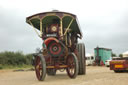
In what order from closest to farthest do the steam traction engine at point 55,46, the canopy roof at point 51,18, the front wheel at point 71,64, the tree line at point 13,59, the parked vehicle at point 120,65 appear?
the front wheel at point 71,64 < the steam traction engine at point 55,46 < the canopy roof at point 51,18 < the parked vehicle at point 120,65 < the tree line at point 13,59

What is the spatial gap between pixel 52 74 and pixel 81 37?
2.81 meters

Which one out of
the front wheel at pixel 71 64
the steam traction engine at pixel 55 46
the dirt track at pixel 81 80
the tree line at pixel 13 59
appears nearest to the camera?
the dirt track at pixel 81 80

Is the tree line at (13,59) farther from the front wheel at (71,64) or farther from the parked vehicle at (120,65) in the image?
the front wheel at (71,64)

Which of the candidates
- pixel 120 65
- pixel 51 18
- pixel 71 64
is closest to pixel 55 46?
pixel 71 64

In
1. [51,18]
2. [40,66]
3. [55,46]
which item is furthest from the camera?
[51,18]

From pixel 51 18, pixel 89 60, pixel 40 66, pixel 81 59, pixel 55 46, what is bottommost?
pixel 40 66

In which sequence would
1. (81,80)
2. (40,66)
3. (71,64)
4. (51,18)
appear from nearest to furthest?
(81,80)
(40,66)
(71,64)
(51,18)

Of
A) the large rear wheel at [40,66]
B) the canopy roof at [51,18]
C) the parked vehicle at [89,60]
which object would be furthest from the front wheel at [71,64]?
the parked vehicle at [89,60]

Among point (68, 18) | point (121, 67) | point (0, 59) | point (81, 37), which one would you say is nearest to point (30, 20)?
point (68, 18)

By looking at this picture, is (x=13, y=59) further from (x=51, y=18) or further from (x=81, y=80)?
(x=81, y=80)

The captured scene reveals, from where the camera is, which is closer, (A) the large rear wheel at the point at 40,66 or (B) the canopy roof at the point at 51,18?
(A) the large rear wheel at the point at 40,66

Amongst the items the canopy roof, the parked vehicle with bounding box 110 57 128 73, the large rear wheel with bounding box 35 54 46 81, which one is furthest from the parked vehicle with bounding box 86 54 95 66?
the large rear wheel with bounding box 35 54 46 81

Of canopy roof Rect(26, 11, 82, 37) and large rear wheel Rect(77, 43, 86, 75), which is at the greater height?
canopy roof Rect(26, 11, 82, 37)

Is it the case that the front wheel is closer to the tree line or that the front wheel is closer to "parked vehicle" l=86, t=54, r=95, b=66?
the tree line
